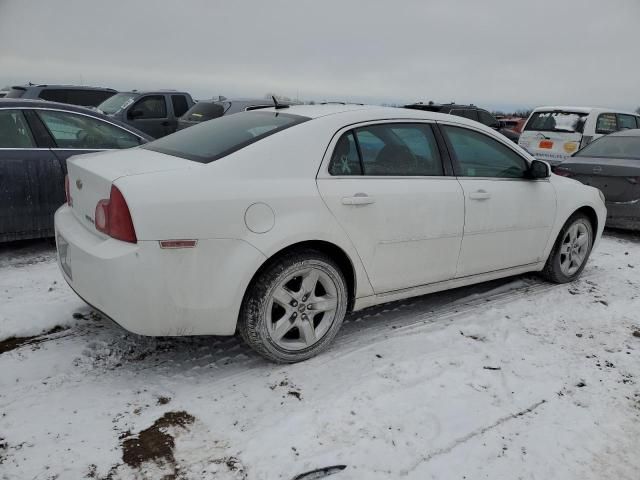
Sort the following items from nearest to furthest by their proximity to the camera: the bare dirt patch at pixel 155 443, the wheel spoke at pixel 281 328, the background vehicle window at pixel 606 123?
1. the bare dirt patch at pixel 155 443
2. the wheel spoke at pixel 281 328
3. the background vehicle window at pixel 606 123

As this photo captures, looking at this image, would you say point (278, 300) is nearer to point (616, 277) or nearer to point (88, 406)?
point (88, 406)

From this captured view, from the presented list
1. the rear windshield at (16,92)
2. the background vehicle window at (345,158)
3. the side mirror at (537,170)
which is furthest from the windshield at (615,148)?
the rear windshield at (16,92)

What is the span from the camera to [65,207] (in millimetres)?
3500

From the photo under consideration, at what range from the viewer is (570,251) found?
483 cm

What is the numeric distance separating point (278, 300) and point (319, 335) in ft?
1.36

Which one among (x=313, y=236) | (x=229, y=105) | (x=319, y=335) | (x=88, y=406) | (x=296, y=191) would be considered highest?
(x=229, y=105)

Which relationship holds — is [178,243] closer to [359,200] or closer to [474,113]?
[359,200]

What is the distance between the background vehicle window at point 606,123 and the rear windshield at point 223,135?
29.6 ft

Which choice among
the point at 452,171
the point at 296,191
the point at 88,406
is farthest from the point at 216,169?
the point at 452,171

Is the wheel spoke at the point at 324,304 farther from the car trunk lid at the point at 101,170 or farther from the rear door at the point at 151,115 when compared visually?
the rear door at the point at 151,115

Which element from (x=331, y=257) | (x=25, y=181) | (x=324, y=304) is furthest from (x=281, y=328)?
(x=25, y=181)

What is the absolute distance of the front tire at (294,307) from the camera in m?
2.98

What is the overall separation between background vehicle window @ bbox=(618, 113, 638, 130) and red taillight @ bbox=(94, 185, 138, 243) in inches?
440

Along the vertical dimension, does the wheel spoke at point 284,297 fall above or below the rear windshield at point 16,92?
below
